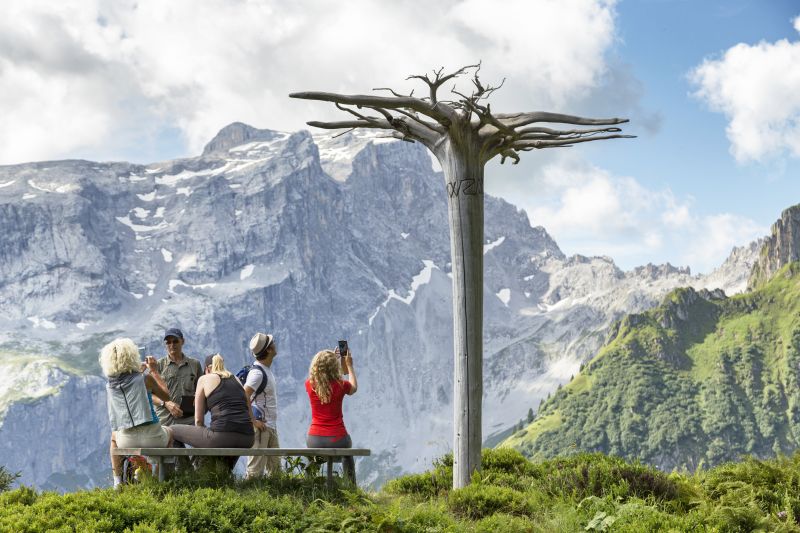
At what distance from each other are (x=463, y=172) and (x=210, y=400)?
5.99 m

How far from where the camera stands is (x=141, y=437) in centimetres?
1139

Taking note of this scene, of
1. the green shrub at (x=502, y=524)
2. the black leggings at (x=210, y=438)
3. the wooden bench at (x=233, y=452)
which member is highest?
the black leggings at (x=210, y=438)

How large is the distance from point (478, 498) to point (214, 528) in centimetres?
425

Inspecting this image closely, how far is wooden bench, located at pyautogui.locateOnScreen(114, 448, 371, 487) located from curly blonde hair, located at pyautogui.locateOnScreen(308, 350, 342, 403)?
0.86 meters

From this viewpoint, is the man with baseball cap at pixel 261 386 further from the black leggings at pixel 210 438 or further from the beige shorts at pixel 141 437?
the beige shorts at pixel 141 437

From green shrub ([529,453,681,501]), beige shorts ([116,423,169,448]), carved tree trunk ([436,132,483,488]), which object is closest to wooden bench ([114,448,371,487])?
beige shorts ([116,423,169,448])

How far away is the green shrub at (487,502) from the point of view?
39.3 feet

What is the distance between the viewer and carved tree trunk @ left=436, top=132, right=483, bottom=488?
14.4 m

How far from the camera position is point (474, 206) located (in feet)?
49.1

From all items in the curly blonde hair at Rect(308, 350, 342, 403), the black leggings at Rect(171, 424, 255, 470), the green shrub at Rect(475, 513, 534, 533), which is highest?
the curly blonde hair at Rect(308, 350, 342, 403)

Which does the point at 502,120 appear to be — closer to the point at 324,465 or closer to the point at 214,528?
the point at 324,465

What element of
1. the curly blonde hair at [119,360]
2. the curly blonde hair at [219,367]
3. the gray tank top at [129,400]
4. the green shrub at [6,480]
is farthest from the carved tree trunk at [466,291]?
the green shrub at [6,480]

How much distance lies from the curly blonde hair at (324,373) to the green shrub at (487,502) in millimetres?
2377

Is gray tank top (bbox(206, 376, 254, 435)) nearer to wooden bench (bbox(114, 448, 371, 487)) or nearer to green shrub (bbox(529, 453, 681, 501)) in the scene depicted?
wooden bench (bbox(114, 448, 371, 487))
